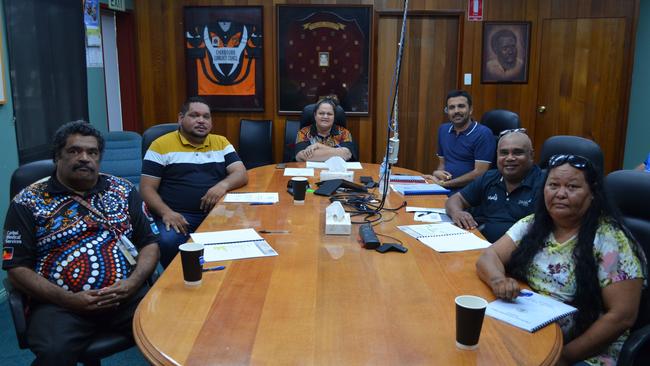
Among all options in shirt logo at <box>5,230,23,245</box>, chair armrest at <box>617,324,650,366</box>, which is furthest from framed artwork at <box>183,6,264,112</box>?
chair armrest at <box>617,324,650,366</box>

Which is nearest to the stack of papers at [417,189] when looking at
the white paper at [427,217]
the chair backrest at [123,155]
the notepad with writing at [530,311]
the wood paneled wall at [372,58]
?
the white paper at [427,217]

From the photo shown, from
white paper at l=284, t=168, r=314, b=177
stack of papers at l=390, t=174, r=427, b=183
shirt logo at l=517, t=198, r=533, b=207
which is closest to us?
shirt logo at l=517, t=198, r=533, b=207

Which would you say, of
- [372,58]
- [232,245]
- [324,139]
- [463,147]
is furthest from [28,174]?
[372,58]

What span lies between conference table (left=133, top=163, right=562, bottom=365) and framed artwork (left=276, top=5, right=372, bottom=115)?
349 centimetres

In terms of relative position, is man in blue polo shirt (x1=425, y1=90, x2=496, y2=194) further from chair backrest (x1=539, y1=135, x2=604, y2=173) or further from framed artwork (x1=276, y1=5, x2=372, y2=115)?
framed artwork (x1=276, y1=5, x2=372, y2=115)

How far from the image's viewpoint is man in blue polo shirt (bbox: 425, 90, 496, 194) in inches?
144

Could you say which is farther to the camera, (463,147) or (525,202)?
(463,147)

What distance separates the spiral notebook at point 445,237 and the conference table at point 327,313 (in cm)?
5

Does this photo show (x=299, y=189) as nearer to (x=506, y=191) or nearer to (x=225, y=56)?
(x=506, y=191)

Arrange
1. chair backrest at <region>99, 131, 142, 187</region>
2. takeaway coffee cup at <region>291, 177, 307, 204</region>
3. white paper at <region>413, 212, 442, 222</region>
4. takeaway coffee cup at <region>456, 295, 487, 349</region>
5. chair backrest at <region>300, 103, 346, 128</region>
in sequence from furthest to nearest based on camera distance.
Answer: chair backrest at <region>300, 103, 346, 128</region> < chair backrest at <region>99, 131, 142, 187</region> < takeaway coffee cup at <region>291, 177, 307, 204</region> < white paper at <region>413, 212, 442, 222</region> < takeaway coffee cup at <region>456, 295, 487, 349</region>

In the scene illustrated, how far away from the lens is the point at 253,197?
275 centimetres

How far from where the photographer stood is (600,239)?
1.58 m

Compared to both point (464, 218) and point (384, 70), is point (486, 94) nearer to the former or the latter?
point (384, 70)

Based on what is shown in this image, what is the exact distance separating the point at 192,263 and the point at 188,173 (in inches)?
60.6
